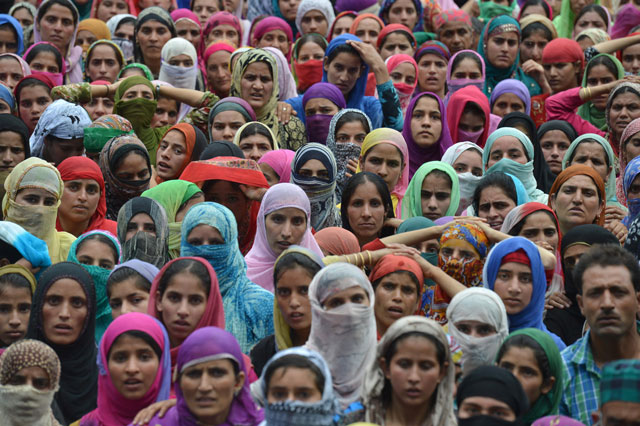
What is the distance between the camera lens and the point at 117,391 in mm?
6039

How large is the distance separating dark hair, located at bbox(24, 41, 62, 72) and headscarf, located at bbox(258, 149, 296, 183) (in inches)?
115

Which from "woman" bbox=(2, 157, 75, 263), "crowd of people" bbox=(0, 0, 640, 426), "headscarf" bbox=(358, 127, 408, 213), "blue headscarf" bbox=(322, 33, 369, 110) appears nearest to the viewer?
"crowd of people" bbox=(0, 0, 640, 426)

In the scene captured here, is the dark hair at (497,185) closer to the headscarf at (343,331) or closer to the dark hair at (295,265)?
the dark hair at (295,265)

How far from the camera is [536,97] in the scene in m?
11.1

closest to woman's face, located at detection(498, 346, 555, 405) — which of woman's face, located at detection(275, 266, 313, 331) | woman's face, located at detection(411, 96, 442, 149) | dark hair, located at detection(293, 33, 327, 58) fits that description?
woman's face, located at detection(275, 266, 313, 331)

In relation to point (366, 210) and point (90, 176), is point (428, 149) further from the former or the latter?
point (90, 176)

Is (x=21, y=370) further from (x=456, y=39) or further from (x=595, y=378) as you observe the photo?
(x=456, y=39)

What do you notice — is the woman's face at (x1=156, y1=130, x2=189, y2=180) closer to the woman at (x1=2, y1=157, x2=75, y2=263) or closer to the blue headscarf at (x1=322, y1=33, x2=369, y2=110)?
the woman at (x1=2, y1=157, x2=75, y2=263)

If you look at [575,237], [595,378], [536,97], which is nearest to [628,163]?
[575,237]

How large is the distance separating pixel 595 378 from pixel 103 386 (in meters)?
2.32

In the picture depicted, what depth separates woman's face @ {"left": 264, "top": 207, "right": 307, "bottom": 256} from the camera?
7.44m

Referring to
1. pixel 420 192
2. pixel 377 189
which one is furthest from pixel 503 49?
pixel 377 189

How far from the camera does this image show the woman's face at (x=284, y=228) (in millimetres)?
7441

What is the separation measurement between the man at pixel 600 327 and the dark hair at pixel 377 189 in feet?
6.77
